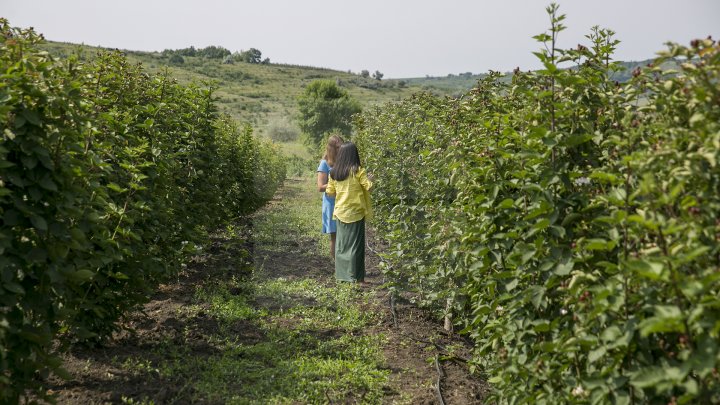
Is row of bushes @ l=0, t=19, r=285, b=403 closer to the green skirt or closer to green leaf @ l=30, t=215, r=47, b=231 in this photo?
green leaf @ l=30, t=215, r=47, b=231

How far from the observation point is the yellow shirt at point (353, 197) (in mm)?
8016

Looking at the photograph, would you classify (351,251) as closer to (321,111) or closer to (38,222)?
(38,222)

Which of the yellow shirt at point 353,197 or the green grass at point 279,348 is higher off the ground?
the yellow shirt at point 353,197

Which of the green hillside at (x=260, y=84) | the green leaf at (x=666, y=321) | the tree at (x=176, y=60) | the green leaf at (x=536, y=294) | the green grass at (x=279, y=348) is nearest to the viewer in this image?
the green leaf at (x=666, y=321)

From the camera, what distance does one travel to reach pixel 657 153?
7.23 ft

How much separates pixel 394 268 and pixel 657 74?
4.43m

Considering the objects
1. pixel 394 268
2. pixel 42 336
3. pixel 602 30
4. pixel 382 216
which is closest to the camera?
pixel 42 336

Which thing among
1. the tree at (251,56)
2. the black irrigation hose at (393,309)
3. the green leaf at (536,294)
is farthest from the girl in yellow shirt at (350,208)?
the tree at (251,56)

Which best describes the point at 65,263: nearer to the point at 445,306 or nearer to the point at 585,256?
the point at 585,256

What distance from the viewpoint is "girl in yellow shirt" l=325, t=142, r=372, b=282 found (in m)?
8.02

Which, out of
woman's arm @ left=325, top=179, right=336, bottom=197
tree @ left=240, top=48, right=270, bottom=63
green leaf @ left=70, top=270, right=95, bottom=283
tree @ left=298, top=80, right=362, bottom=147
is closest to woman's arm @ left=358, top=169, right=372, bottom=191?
woman's arm @ left=325, top=179, right=336, bottom=197

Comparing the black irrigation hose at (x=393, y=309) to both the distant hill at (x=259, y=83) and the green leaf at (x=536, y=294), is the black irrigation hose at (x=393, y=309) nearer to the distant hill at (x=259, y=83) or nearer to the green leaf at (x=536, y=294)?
the green leaf at (x=536, y=294)

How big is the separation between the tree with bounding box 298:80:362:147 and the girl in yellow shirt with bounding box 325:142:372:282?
34.7m

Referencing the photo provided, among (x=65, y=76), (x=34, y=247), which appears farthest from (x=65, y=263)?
(x=65, y=76)
